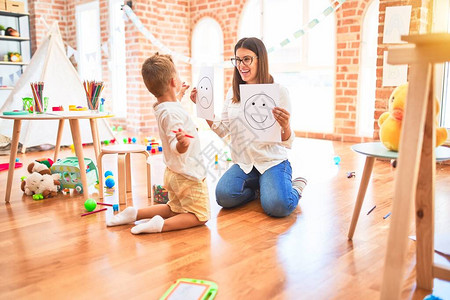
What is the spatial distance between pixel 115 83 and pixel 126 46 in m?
0.80

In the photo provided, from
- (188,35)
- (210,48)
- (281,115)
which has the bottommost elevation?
(281,115)

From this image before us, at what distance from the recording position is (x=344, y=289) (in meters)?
1.29

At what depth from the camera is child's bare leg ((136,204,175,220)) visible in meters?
1.94

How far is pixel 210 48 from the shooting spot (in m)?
5.64

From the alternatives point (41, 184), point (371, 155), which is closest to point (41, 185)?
point (41, 184)

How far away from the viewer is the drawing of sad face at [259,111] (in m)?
1.92

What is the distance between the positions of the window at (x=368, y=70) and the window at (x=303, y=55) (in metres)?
0.32

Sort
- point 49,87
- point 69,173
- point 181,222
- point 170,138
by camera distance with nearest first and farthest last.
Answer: point 170,138 < point 181,222 < point 69,173 < point 49,87

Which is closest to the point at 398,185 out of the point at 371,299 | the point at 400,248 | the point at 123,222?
the point at 400,248

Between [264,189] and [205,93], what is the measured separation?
56 centimetres

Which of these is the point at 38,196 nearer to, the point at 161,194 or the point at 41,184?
the point at 41,184

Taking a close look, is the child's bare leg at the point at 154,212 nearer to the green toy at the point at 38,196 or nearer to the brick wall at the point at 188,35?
the green toy at the point at 38,196

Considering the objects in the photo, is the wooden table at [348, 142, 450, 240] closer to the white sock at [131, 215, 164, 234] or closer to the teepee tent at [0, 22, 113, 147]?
the white sock at [131, 215, 164, 234]

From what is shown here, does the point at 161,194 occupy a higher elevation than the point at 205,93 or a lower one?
lower
